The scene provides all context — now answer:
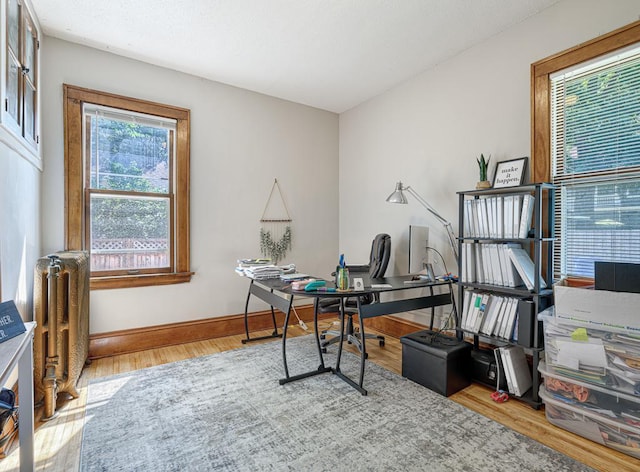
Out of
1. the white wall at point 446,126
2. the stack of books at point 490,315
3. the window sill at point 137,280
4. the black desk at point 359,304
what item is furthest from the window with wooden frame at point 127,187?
the stack of books at point 490,315

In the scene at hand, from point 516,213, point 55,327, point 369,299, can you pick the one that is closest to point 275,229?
point 369,299

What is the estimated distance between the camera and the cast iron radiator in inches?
81.4

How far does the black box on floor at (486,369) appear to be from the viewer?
7.54 ft

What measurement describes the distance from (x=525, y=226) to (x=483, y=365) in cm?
104

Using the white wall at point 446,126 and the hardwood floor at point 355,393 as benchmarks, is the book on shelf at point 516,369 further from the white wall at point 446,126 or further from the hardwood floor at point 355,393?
the white wall at point 446,126

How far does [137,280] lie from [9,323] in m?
1.86

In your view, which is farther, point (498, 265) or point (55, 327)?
point (498, 265)

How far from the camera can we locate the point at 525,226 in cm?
221

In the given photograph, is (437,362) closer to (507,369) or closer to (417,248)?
(507,369)

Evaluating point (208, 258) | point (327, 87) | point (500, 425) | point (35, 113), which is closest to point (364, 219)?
point (327, 87)

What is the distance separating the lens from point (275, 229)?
13.1 feet

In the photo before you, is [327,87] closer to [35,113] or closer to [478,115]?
[478,115]

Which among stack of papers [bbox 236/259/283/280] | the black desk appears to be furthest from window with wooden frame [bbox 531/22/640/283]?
stack of papers [bbox 236/259/283/280]

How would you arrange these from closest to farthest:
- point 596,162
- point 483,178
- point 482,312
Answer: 1. point 596,162
2. point 482,312
3. point 483,178
